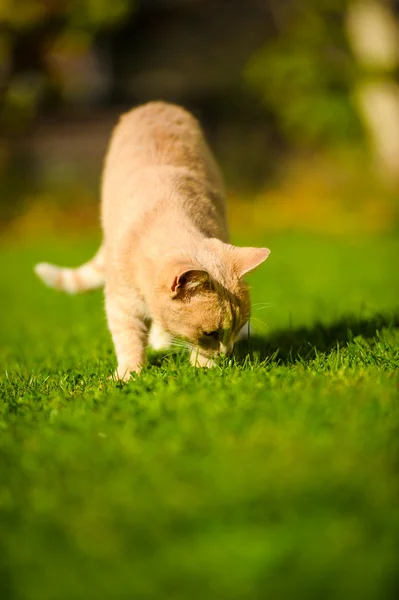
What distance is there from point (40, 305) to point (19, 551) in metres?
5.07

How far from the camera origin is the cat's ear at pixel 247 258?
10.2 ft

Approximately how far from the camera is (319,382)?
2.63 meters

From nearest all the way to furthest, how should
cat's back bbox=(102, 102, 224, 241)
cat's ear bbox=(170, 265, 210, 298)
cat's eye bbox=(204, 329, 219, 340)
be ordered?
1. cat's ear bbox=(170, 265, 210, 298)
2. cat's eye bbox=(204, 329, 219, 340)
3. cat's back bbox=(102, 102, 224, 241)

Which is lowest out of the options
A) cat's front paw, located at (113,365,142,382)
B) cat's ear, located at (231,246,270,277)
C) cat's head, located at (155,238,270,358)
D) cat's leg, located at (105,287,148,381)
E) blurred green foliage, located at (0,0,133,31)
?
cat's front paw, located at (113,365,142,382)

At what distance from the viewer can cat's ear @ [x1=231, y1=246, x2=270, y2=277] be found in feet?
10.2

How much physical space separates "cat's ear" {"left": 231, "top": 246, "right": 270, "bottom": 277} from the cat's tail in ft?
4.28

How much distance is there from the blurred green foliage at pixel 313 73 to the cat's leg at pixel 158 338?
9.24m

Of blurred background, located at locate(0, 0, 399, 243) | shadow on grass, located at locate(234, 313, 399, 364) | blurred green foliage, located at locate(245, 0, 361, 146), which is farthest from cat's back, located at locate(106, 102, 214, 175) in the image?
blurred green foliage, located at locate(245, 0, 361, 146)

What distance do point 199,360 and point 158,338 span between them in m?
0.44

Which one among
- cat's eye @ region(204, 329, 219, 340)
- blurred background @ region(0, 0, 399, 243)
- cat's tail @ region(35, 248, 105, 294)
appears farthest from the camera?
blurred background @ region(0, 0, 399, 243)

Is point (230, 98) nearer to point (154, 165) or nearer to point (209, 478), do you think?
point (154, 165)

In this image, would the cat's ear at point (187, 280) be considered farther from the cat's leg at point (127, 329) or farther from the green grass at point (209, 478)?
the cat's leg at point (127, 329)

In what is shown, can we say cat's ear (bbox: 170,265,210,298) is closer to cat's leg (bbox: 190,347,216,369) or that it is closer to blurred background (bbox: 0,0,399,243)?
cat's leg (bbox: 190,347,216,369)

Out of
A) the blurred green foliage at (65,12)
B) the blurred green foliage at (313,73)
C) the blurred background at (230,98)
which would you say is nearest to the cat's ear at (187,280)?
the blurred background at (230,98)
